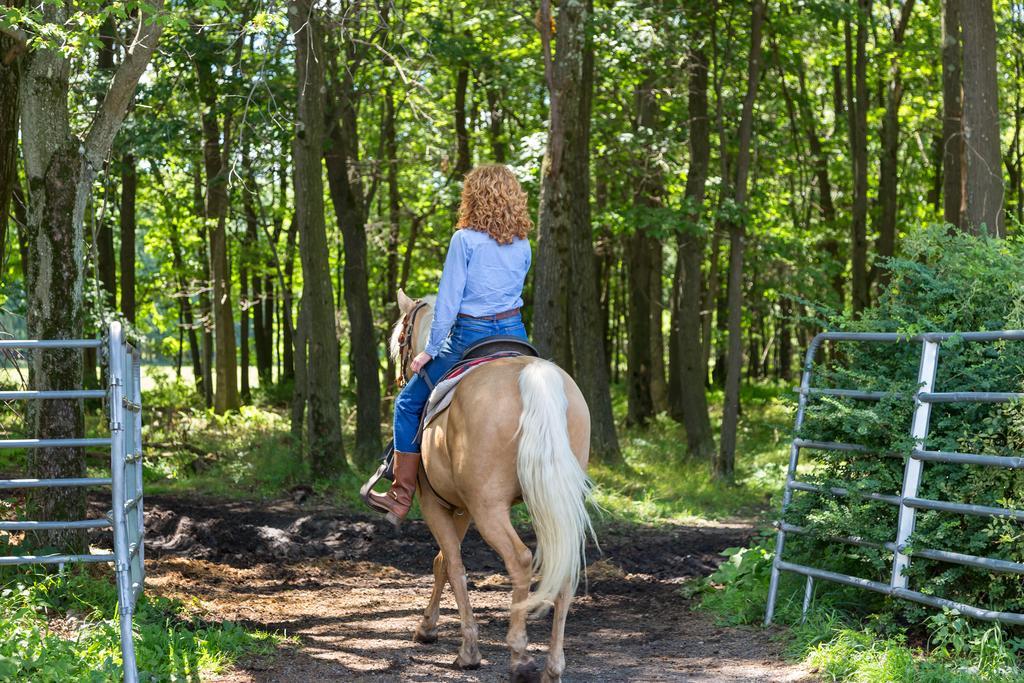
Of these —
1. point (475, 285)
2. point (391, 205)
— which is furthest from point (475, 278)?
point (391, 205)

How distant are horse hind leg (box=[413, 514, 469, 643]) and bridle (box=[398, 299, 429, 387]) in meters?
0.99

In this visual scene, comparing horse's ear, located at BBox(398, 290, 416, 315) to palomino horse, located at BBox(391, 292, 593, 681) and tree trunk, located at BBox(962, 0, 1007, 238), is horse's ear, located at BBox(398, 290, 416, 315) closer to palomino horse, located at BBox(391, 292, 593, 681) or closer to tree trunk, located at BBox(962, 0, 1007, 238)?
palomino horse, located at BBox(391, 292, 593, 681)

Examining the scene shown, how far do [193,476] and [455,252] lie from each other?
10884 mm

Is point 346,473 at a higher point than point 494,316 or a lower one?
lower

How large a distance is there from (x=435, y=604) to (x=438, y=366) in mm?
1623

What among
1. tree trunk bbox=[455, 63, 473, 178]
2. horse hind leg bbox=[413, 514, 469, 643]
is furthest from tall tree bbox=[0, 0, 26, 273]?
tree trunk bbox=[455, 63, 473, 178]

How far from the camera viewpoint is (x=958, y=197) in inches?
540

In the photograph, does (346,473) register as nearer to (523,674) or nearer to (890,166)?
(523,674)

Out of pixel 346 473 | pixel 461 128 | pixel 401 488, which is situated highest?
pixel 461 128

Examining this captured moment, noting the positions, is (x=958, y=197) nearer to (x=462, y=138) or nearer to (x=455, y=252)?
(x=455, y=252)

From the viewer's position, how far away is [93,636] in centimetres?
570

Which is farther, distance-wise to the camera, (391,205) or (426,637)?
(391,205)

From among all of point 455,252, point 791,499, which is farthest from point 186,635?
point 791,499

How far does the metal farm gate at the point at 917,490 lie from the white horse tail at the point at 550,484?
1.81m
